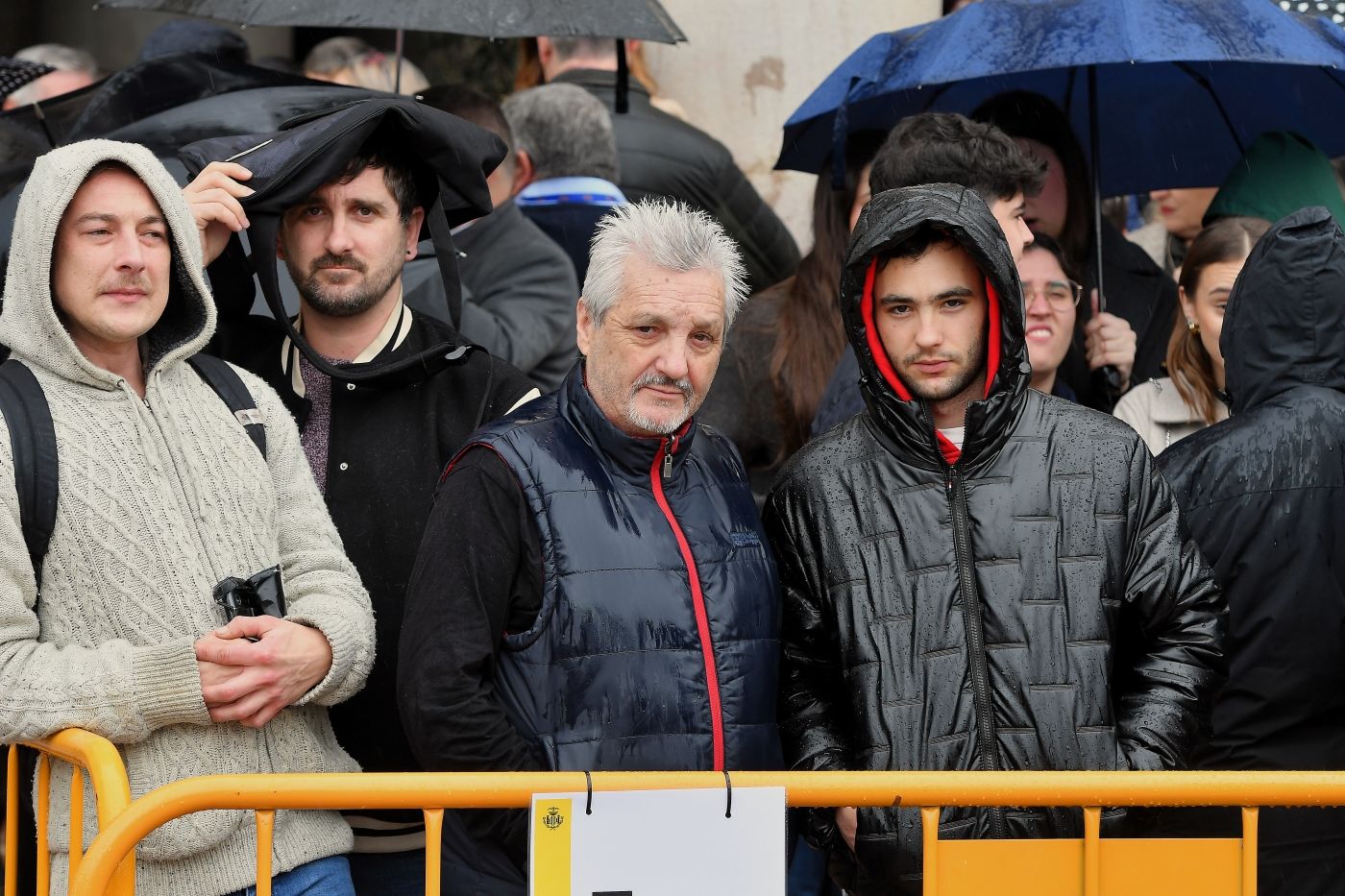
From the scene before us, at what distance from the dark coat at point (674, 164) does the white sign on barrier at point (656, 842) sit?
3.63 m

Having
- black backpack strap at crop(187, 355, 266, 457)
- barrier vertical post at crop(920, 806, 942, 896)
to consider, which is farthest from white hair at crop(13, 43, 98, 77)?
barrier vertical post at crop(920, 806, 942, 896)

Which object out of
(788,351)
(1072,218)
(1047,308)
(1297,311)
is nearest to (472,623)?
(788,351)

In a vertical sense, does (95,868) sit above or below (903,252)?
below

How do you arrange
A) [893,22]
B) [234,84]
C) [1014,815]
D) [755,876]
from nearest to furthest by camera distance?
[755,876] < [1014,815] < [234,84] < [893,22]

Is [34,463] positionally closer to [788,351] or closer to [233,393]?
[233,393]

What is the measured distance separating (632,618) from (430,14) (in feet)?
7.98

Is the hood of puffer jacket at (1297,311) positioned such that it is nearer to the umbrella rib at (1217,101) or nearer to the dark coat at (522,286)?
the umbrella rib at (1217,101)

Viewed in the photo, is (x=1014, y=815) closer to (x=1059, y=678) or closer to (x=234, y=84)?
(x=1059, y=678)

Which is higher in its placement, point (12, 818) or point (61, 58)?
point (61, 58)

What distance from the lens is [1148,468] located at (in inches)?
131

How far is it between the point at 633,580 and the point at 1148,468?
39.5 inches

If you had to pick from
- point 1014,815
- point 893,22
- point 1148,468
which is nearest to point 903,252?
point 1148,468

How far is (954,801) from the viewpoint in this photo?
2.76 meters

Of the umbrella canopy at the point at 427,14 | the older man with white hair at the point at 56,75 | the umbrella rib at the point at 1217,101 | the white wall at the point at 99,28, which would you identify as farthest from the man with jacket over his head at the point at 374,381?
the white wall at the point at 99,28
